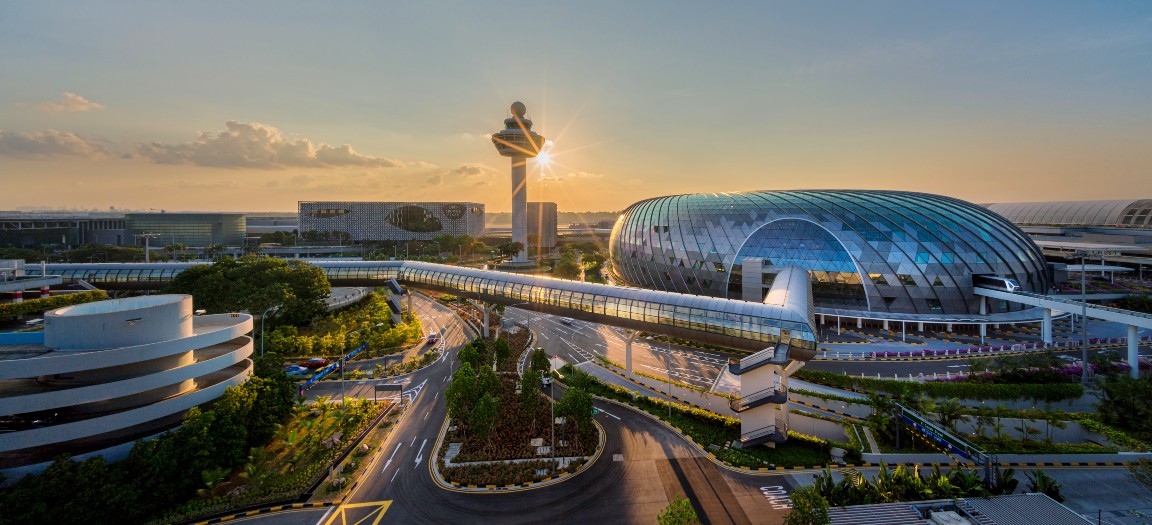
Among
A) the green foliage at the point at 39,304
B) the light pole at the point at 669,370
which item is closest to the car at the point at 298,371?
the green foliage at the point at 39,304

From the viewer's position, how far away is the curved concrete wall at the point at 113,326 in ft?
98.0

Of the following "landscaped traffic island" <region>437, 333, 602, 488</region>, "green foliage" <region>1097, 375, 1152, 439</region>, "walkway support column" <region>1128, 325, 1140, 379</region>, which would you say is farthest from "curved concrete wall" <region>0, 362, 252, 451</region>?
"walkway support column" <region>1128, 325, 1140, 379</region>

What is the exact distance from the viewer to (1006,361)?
144 feet

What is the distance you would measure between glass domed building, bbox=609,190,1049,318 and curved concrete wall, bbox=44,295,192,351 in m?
64.7

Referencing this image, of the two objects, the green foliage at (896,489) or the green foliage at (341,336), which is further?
the green foliage at (341,336)

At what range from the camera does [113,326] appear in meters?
30.5

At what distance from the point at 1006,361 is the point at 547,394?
4543 centimetres

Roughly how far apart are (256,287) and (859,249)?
85.0 meters

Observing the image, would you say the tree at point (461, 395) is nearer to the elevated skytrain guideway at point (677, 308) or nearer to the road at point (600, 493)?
the road at point (600, 493)

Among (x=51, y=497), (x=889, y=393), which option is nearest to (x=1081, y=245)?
(x=889, y=393)

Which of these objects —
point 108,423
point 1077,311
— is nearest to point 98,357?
point 108,423

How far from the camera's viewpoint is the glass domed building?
210ft

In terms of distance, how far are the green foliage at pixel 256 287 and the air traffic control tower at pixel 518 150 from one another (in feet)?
260

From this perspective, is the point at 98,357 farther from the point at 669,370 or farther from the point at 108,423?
the point at 669,370
